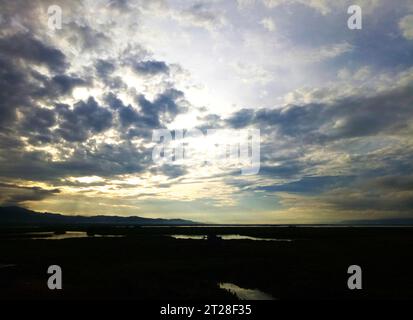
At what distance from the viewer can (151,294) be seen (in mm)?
20672

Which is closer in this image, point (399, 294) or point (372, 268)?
point (399, 294)

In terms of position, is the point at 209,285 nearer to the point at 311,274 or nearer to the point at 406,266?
the point at 311,274

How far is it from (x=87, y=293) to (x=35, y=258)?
20322 mm

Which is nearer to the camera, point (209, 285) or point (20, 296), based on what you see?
point (20, 296)

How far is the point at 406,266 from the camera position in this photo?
Answer: 97.0ft
